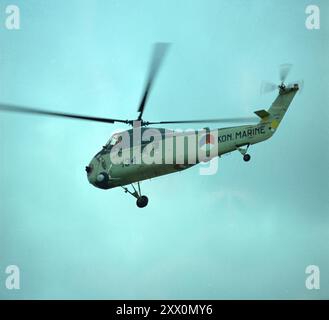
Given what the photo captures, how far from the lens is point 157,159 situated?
2514 centimetres

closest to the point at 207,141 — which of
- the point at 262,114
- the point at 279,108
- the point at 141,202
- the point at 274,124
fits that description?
the point at 262,114

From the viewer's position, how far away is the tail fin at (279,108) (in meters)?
25.9

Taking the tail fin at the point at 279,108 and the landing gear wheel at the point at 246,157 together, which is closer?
the landing gear wheel at the point at 246,157

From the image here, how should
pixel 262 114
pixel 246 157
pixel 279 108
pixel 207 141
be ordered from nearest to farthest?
pixel 246 157 → pixel 207 141 → pixel 262 114 → pixel 279 108

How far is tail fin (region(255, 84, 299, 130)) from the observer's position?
85.1 feet

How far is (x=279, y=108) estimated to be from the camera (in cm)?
2656

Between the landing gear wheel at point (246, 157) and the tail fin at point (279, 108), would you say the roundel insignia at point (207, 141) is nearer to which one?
the landing gear wheel at point (246, 157)

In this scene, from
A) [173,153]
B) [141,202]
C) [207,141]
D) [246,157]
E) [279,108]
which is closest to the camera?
[246,157]

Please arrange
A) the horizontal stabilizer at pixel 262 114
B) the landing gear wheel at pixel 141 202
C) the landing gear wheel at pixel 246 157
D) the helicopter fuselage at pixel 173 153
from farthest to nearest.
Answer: the landing gear wheel at pixel 141 202
the horizontal stabilizer at pixel 262 114
the helicopter fuselage at pixel 173 153
the landing gear wheel at pixel 246 157

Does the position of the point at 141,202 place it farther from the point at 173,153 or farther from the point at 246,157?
the point at 246,157

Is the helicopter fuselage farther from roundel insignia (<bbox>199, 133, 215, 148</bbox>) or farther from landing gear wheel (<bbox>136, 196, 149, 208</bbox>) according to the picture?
landing gear wheel (<bbox>136, 196, 149, 208</bbox>)

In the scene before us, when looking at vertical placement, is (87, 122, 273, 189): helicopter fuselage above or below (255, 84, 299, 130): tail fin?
below
